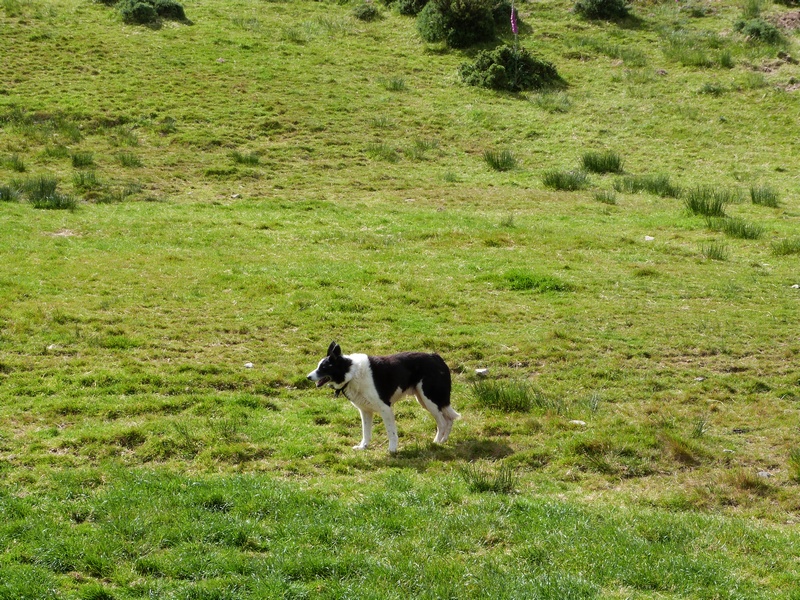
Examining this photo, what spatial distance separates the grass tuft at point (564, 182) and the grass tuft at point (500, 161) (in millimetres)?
2026

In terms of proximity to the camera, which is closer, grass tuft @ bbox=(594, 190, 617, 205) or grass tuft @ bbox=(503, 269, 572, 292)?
grass tuft @ bbox=(503, 269, 572, 292)

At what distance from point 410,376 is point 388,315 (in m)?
5.11

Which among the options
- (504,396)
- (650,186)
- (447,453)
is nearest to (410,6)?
(650,186)

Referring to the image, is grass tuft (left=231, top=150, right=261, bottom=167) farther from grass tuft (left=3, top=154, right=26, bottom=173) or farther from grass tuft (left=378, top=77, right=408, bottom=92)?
grass tuft (left=378, top=77, right=408, bottom=92)

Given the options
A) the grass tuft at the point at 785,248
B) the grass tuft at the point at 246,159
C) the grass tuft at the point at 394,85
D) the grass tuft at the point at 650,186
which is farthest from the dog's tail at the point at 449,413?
the grass tuft at the point at 394,85

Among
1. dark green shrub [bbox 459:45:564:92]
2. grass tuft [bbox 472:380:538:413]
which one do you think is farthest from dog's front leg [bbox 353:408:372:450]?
dark green shrub [bbox 459:45:564:92]

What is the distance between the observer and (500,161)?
29109 mm

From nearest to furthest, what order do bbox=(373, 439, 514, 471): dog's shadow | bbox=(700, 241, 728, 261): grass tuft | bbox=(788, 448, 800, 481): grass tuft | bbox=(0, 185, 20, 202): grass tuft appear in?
bbox=(788, 448, 800, 481): grass tuft, bbox=(373, 439, 514, 471): dog's shadow, bbox=(700, 241, 728, 261): grass tuft, bbox=(0, 185, 20, 202): grass tuft

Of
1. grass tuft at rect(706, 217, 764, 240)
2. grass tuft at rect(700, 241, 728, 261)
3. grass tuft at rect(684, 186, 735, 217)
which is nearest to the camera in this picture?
grass tuft at rect(700, 241, 728, 261)

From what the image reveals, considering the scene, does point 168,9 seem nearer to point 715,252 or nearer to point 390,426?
point 715,252

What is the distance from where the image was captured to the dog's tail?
1099 cm

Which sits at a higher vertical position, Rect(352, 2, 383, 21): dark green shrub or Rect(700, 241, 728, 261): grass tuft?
Rect(352, 2, 383, 21): dark green shrub

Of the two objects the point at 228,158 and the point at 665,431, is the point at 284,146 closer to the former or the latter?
the point at 228,158

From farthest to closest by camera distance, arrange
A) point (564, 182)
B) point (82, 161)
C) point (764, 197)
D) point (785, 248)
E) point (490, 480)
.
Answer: point (564, 182) < point (82, 161) < point (764, 197) < point (785, 248) < point (490, 480)
